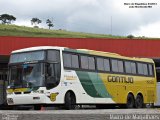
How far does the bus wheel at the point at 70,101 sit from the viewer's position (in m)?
19.2

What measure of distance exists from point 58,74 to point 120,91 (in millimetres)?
5957

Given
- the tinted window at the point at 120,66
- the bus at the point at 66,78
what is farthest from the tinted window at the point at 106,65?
the tinted window at the point at 120,66

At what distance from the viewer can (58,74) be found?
62.2 ft

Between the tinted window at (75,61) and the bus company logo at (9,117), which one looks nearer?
the bus company logo at (9,117)

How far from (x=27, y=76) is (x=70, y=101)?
2.18 m

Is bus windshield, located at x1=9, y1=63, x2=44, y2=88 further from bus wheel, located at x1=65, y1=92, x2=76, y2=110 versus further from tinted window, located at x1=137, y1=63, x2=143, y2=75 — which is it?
tinted window, located at x1=137, y1=63, x2=143, y2=75

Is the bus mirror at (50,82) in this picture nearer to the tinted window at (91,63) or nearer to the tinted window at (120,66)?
the tinted window at (91,63)

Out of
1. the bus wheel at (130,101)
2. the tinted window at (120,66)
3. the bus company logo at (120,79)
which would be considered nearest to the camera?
the bus company logo at (120,79)

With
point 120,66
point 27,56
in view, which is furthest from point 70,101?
point 120,66

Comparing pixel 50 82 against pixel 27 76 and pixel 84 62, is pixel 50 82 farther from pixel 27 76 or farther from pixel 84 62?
pixel 84 62

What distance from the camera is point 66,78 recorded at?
1936cm

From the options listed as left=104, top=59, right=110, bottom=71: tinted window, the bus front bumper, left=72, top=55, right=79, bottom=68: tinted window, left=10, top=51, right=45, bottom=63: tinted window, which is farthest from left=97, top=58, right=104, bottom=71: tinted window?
the bus front bumper

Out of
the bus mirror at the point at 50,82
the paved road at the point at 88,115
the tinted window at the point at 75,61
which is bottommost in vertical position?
the paved road at the point at 88,115

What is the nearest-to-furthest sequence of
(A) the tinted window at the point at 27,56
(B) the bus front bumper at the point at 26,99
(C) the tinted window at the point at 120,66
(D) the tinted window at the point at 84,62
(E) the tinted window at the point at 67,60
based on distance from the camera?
(B) the bus front bumper at the point at 26,99 → (A) the tinted window at the point at 27,56 → (E) the tinted window at the point at 67,60 → (D) the tinted window at the point at 84,62 → (C) the tinted window at the point at 120,66
